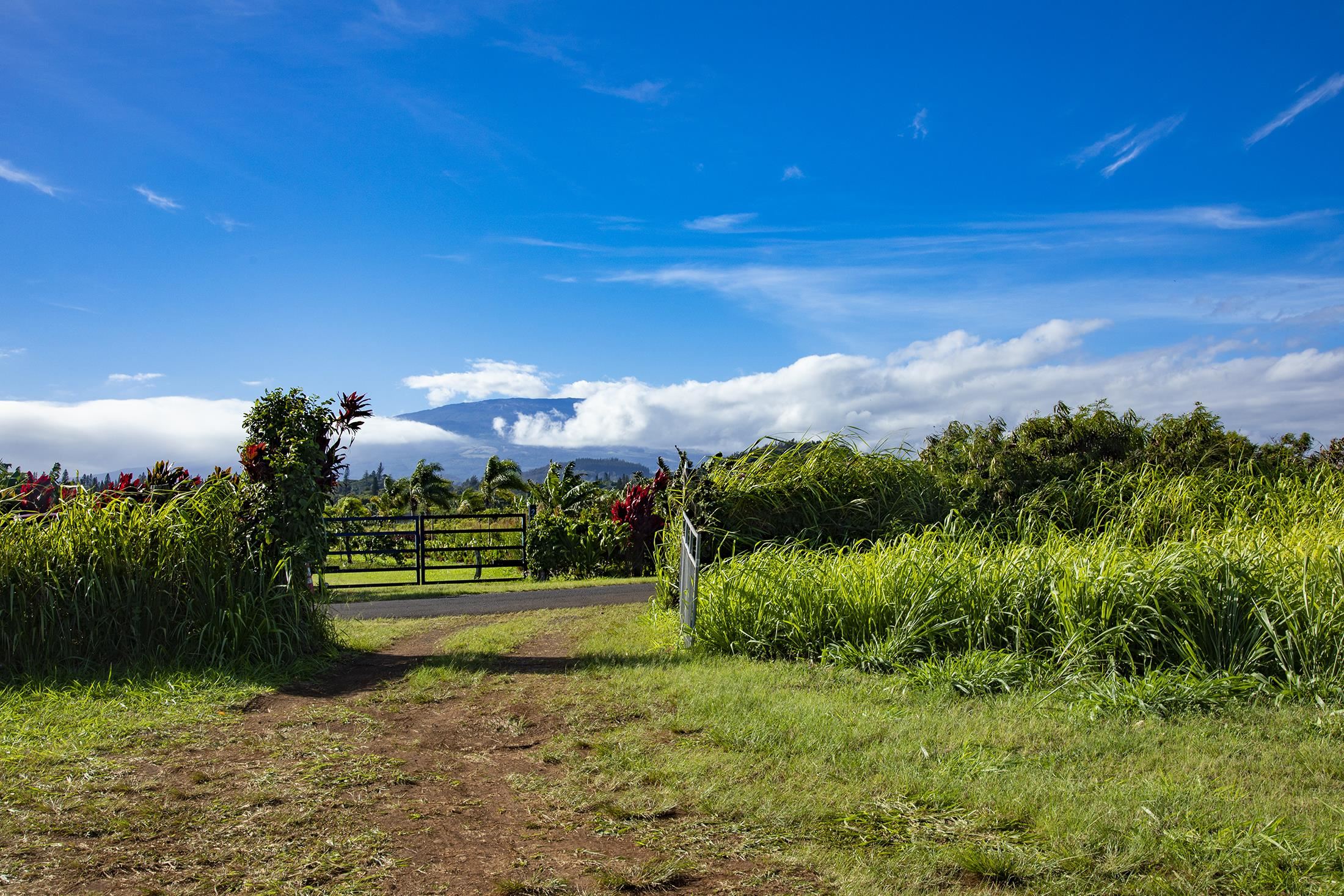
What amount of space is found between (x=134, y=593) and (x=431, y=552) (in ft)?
39.0

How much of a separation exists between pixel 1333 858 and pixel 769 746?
265 cm

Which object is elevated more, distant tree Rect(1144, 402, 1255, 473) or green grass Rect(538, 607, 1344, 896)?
distant tree Rect(1144, 402, 1255, 473)

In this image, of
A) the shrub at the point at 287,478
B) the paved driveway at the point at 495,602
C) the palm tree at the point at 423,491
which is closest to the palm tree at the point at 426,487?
the palm tree at the point at 423,491

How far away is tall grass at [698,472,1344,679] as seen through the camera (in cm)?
656

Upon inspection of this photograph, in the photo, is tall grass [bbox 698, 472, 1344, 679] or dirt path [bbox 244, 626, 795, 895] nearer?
dirt path [bbox 244, 626, 795, 895]

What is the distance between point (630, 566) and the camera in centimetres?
1888

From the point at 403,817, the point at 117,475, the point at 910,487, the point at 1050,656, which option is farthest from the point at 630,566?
the point at 403,817

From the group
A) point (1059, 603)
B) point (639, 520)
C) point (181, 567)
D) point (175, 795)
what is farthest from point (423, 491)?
point (175, 795)

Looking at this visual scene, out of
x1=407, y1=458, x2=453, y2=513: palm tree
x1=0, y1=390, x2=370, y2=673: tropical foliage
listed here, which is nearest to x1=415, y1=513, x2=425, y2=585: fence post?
x1=0, y1=390, x2=370, y2=673: tropical foliage

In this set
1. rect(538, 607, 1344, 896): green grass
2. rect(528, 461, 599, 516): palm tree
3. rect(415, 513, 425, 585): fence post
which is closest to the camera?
rect(538, 607, 1344, 896): green grass

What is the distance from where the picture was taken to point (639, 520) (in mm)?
18438

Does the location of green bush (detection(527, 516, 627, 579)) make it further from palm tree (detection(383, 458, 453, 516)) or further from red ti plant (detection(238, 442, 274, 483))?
palm tree (detection(383, 458, 453, 516))

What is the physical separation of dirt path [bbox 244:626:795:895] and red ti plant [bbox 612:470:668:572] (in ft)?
33.6

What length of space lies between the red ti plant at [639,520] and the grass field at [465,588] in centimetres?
92
